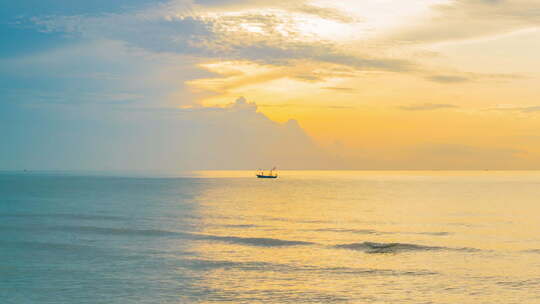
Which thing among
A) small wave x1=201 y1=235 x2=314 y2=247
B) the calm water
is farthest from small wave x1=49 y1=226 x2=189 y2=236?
small wave x1=201 y1=235 x2=314 y2=247

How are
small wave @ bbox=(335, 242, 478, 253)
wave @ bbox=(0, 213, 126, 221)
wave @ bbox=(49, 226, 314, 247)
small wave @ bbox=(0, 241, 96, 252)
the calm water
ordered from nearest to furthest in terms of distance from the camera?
1. the calm water
2. small wave @ bbox=(335, 242, 478, 253)
3. small wave @ bbox=(0, 241, 96, 252)
4. wave @ bbox=(49, 226, 314, 247)
5. wave @ bbox=(0, 213, 126, 221)

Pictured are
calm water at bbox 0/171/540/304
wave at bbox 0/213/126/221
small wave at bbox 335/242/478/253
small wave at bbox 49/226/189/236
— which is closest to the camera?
calm water at bbox 0/171/540/304

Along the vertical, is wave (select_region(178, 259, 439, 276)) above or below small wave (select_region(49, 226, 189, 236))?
above

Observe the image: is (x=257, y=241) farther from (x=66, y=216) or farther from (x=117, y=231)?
(x=66, y=216)

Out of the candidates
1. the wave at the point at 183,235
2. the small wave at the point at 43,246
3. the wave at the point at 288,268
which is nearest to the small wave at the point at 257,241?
the wave at the point at 183,235

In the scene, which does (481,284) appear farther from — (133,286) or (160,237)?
(160,237)

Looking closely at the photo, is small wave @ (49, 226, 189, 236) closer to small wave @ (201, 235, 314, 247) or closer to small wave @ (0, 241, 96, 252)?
small wave @ (201, 235, 314, 247)

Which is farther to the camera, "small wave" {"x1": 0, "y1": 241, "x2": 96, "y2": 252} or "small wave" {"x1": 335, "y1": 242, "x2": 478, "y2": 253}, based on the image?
"small wave" {"x1": 0, "y1": 241, "x2": 96, "y2": 252}

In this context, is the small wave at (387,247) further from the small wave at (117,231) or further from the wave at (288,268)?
the small wave at (117,231)

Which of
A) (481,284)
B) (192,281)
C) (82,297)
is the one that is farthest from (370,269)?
(82,297)

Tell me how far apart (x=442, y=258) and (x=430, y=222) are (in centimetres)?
3070

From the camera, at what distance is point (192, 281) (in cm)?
3812

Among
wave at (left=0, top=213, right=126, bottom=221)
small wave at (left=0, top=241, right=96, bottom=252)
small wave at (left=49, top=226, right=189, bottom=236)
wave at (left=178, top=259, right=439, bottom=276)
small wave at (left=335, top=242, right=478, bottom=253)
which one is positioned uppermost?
wave at (left=178, top=259, right=439, bottom=276)

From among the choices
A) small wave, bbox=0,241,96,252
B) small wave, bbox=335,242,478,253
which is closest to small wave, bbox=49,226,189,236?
small wave, bbox=0,241,96,252
